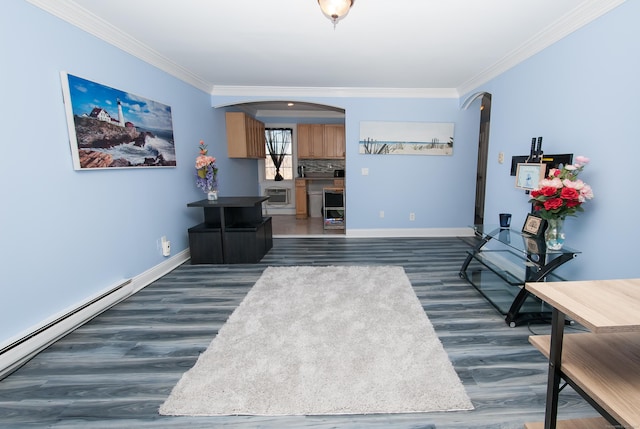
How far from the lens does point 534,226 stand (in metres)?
2.42

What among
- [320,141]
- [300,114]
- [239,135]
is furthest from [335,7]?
[300,114]

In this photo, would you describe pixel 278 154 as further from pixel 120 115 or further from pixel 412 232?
pixel 120 115

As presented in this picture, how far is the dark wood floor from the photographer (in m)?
Answer: 1.35

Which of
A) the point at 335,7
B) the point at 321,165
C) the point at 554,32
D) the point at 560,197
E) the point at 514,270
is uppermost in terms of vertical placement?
the point at 554,32

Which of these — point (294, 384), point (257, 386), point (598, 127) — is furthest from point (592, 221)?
point (257, 386)

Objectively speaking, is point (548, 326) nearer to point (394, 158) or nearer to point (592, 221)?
point (592, 221)

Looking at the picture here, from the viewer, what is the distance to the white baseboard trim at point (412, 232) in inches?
188

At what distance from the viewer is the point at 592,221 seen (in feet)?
6.89

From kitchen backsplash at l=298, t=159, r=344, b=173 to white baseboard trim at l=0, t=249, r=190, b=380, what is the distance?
472cm

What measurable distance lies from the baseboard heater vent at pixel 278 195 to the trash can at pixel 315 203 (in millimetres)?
635

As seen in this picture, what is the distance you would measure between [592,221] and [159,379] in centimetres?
310

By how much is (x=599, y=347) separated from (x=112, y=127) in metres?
3.33

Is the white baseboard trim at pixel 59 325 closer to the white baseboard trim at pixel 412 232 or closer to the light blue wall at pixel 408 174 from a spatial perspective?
the light blue wall at pixel 408 174

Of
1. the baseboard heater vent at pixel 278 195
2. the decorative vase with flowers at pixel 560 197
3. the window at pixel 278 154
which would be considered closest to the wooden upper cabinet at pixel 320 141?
the window at pixel 278 154
